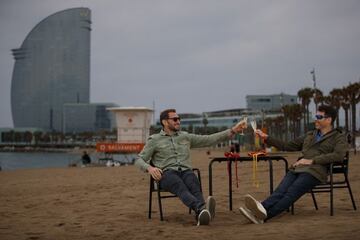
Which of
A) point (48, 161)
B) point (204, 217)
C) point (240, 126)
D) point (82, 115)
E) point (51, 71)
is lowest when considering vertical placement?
point (48, 161)

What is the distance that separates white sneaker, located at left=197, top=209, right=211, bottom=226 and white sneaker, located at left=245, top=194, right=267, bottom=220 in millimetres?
441

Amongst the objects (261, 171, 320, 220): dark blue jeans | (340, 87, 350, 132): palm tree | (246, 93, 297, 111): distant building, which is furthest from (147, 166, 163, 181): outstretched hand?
(246, 93, 297, 111): distant building

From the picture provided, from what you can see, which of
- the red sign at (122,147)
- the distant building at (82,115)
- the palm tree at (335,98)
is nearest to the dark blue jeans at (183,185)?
the red sign at (122,147)

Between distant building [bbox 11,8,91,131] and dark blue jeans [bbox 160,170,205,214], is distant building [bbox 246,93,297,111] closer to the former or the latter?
distant building [bbox 11,8,91,131]

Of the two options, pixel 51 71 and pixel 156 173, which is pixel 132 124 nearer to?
pixel 156 173

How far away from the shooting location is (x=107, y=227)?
5.19m

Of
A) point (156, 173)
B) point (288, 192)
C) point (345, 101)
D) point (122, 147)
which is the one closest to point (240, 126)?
point (288, 192)

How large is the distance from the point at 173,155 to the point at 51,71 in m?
199

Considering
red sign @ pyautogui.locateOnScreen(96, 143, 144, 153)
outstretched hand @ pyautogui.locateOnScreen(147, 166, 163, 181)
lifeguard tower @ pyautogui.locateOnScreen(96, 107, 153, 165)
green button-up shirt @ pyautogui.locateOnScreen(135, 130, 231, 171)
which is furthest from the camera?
lifeguard tower @ pyautogui.locateOnScreen(96, 107, 153, 165)

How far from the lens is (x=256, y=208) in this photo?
16.2 ft

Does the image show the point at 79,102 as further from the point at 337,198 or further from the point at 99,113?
the point at 337,198

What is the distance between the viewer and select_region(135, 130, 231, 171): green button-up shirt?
5789 millimetres

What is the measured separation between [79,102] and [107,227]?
193637 mm

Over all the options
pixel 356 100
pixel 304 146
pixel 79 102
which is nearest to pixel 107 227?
pixel 304 146
